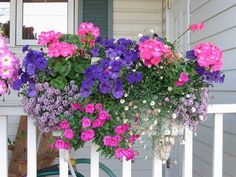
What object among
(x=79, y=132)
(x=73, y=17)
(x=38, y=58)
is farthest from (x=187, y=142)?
(x=73, y=17)

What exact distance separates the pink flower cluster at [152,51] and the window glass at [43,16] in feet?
12.2

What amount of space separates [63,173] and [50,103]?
43 centimetres

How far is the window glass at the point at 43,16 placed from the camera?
5328 mm

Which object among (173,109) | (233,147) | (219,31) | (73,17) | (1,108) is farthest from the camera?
(73,17)

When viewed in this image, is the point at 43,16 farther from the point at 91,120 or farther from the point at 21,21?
the point at 91,120

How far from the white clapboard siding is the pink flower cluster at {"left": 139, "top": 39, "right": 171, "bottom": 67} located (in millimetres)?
3545

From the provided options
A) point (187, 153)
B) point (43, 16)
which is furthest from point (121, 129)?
point (43, 16)

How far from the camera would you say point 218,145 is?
216cm

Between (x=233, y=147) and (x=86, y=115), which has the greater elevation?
(x=86, y=115)

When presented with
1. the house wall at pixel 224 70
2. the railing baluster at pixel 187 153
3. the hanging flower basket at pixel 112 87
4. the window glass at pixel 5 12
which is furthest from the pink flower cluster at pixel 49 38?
the window glass at pixel 5 12

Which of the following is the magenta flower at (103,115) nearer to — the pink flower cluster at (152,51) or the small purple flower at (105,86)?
the small purple flower at (105,86)

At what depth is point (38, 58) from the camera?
181 cm

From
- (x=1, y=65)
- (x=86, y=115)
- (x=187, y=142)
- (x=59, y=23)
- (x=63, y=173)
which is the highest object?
(x=59, y=23)

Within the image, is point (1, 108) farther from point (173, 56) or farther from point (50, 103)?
point (173, 56)
